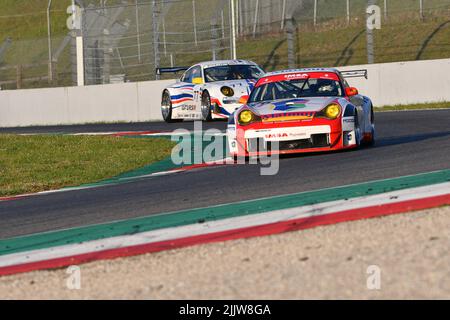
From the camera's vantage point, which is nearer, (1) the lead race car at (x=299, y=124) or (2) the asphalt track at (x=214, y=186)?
(2) the asphalt track at (x=214, y=186)

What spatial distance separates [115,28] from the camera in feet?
94.8

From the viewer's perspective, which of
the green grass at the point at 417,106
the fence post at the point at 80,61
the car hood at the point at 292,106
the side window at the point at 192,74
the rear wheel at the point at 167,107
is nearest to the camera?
the car hood at the point at 292,106

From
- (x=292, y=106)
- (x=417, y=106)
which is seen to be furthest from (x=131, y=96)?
(x=292, y=106)

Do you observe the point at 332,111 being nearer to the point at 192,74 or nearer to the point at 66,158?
the point at 66,158

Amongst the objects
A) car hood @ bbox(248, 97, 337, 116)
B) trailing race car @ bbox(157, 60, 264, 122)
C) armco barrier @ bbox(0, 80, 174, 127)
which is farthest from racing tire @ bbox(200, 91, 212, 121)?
car hood @ bbox(248, 97, 337, 116)

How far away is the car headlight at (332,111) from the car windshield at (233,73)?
8520 millimetres

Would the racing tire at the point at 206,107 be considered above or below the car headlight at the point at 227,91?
below

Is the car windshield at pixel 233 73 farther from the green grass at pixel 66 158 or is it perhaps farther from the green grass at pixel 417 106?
the green grass at pixel 66 158

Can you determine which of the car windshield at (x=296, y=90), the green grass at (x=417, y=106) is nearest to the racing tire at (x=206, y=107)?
the green grass at (x=417, y=106)

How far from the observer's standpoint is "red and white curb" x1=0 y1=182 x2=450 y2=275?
20.8 ft

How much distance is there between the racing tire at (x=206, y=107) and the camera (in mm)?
20297

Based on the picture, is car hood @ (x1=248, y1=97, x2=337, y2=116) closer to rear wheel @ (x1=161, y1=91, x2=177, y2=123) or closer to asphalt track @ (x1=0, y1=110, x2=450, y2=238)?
asphalt track @ (x1=0, y1=110, x2=450, y2=238)
